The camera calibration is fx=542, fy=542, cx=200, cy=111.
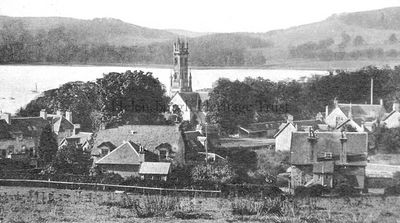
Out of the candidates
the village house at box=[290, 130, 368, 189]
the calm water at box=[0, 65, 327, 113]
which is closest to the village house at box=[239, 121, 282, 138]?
the calm water at box=[0, 65, 327, 113]

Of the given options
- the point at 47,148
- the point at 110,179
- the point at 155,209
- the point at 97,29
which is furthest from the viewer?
the point at 97,29

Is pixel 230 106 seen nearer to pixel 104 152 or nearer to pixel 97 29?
pixel 97 29

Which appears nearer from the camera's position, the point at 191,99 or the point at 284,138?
the point at 284,138

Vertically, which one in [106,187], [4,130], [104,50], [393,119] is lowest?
[106,187]

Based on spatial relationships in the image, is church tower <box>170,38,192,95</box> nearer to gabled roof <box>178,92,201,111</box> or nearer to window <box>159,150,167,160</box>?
gabled roof <box>178,92,201,111</box>

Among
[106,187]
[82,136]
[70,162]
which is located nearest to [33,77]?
[82,136]

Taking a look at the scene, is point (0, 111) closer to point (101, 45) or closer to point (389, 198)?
point (101, 45)
